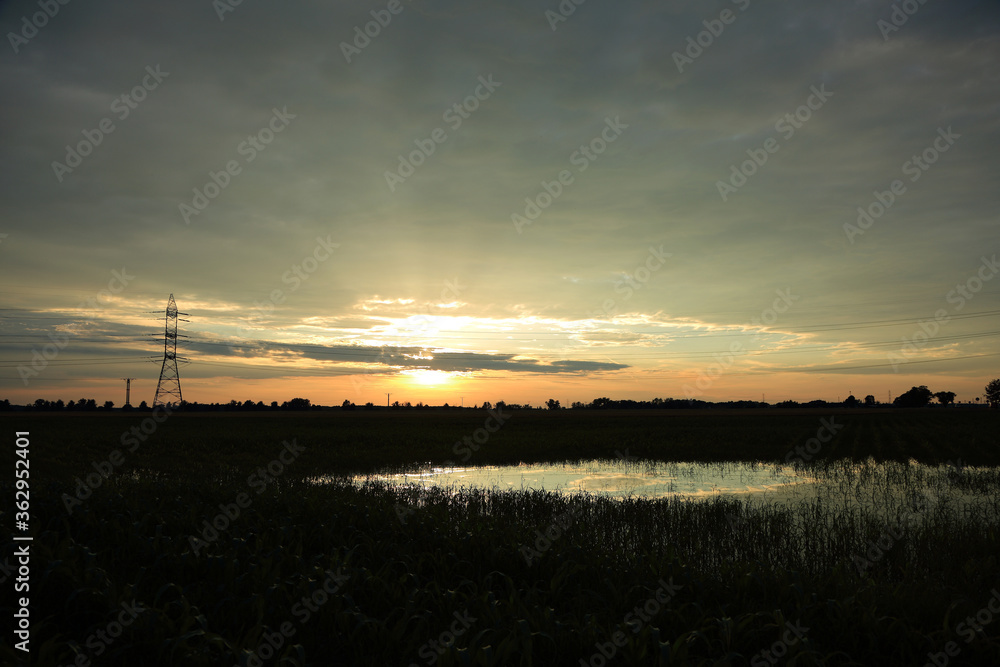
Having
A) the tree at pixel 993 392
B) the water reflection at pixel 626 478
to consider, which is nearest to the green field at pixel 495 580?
the water reflection at pixel 626 478

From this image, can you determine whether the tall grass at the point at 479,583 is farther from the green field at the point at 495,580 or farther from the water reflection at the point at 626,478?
the water reflection at the point at 626,478

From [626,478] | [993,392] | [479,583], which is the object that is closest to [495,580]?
[479,583]

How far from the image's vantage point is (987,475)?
2359cm

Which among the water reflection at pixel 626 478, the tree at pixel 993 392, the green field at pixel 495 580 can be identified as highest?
the tree at pixel 993 392

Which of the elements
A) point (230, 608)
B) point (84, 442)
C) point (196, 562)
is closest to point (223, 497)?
point (196, 562)

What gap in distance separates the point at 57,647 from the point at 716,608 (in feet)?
29.7

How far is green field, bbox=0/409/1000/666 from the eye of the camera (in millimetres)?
6750

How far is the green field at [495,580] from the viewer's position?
6750 millimetres

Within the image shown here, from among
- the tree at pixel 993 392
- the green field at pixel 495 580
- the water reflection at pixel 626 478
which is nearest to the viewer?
the green field at pixel 495 580

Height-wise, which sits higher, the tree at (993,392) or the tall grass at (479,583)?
the tree at (993,392)

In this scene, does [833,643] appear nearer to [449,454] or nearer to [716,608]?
[716,608]

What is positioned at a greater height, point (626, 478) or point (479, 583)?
point (479, 583)

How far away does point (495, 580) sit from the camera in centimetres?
973

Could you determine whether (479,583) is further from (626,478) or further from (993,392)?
(993,392)
